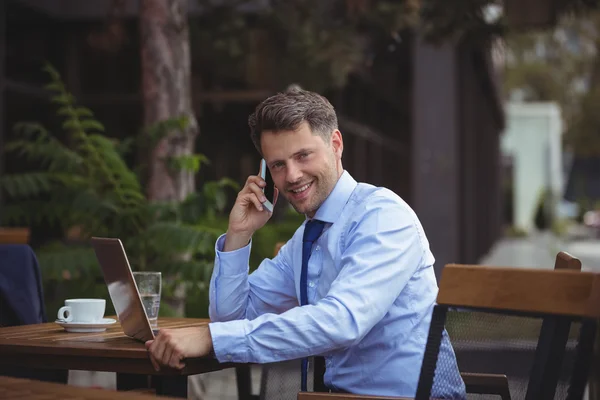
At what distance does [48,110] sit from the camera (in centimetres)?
1319

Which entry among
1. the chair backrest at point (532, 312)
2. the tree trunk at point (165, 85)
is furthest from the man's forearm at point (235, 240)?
the tree trunk at point (165, 85)

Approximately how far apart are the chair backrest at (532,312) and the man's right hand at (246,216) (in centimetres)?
93

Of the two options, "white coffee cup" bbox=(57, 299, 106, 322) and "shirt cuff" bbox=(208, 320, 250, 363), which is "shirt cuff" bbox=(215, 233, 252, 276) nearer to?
"white coffee cup" bbox=(57, 299, 106, 322)

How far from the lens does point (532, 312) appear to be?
2.73 meters

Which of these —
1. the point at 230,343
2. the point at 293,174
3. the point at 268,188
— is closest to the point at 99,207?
the point at 268,188

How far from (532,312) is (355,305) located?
0.66 metres

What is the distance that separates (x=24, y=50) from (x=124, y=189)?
6985 mm

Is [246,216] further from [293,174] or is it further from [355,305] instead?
[355,305]

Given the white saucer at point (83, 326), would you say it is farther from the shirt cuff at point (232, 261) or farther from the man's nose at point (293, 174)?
the man's nose at point (293, 174)

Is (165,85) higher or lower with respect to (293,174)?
higher

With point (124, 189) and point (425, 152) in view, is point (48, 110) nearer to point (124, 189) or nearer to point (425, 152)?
point (425, 152)

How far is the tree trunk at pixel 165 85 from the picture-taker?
738 cm

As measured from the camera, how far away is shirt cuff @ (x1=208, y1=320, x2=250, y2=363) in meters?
3.23

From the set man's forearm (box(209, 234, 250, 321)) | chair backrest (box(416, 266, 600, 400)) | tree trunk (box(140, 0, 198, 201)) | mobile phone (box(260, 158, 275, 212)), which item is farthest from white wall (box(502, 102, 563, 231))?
chair backrest (box(416, 266, 600, 400))
